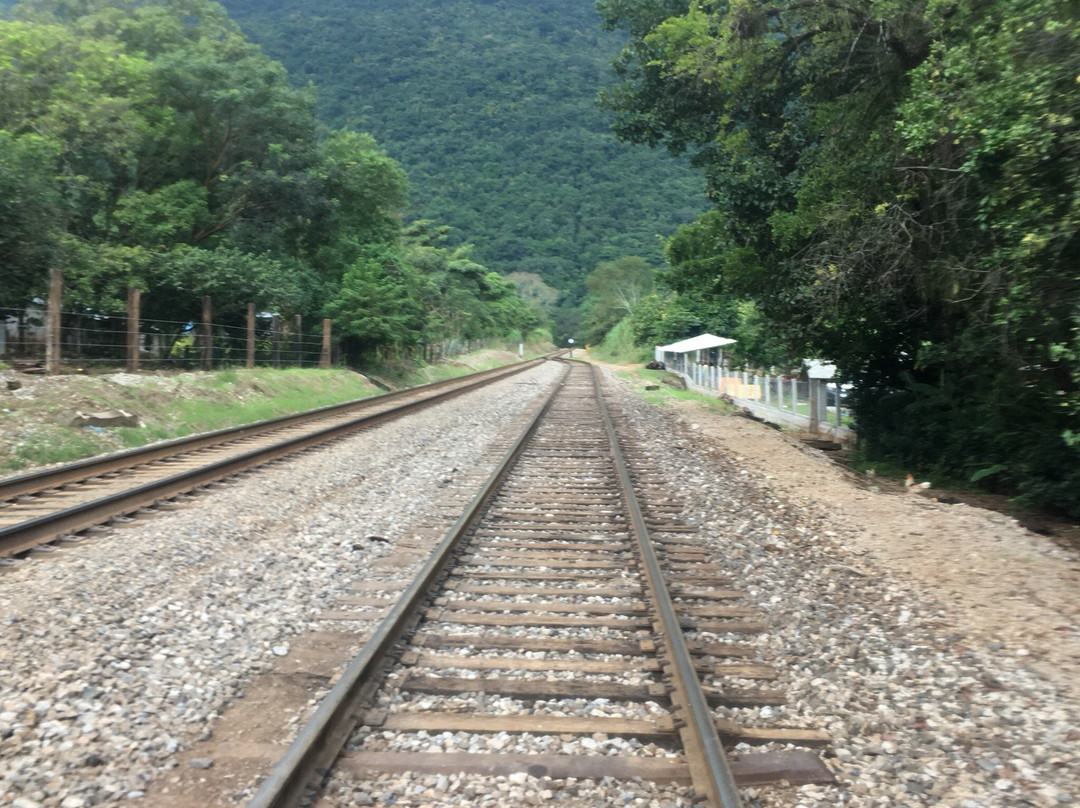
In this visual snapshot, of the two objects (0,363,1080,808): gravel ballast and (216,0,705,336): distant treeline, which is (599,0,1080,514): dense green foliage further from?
(216,0,705,336): distant treeline

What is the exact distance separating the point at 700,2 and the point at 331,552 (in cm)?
1266

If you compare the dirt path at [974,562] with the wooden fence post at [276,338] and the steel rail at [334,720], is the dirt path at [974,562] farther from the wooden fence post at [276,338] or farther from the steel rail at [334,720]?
the wooden fence post at [276,338]

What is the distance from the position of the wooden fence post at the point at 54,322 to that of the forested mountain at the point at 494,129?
81386 millimetres

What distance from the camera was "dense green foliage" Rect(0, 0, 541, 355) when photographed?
20062 mm

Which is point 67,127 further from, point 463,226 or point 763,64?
point 463,226

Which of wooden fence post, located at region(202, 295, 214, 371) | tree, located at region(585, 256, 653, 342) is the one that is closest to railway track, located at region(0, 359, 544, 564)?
wooden fence post, located at region(202, 295, 214, 371)

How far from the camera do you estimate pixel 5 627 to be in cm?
476

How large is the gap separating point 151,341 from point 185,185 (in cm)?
749

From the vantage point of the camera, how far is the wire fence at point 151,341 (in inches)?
691

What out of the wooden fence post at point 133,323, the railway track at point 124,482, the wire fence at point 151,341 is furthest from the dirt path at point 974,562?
the wire fence at point 151,341

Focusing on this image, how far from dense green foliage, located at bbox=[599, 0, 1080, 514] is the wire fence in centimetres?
1183

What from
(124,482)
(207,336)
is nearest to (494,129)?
(207,336)

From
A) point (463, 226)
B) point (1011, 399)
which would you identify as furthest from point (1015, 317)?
A: point (463, 226)

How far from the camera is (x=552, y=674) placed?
4512mm
